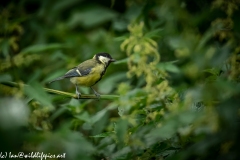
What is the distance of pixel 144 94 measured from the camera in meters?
2.20

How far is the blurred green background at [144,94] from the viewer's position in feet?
5.19

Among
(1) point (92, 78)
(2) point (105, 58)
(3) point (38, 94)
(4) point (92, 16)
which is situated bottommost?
(3) point (38, 94)

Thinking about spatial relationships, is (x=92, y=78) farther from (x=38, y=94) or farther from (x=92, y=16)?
(x=92, y=16)

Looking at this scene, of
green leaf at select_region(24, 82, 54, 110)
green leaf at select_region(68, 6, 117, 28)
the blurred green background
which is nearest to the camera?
the blurred green background

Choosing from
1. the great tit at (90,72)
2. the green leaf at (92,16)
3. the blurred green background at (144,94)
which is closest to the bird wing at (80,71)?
the great tit at (90,72)

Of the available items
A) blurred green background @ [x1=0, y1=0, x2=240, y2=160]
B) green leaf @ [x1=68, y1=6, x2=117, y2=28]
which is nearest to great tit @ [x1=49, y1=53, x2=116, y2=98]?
blurred green background @ [x1=0, y1=0, x2=240, y2=160]

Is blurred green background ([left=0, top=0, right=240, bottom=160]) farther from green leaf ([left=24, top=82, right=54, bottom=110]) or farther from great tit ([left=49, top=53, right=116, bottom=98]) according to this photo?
great tit ([left=49, top=53, right=116, bottom=98])

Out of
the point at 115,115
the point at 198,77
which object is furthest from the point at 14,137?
the point at 115,115

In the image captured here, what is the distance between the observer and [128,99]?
209cm

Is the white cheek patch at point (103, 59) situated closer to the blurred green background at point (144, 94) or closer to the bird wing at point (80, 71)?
the bird wing at point (80, 71)

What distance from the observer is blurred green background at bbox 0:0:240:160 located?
158 cm

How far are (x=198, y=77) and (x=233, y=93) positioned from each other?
0.36 m

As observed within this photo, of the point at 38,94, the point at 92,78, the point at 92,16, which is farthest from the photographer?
the point at 92,16

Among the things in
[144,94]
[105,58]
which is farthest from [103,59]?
[144,94]
